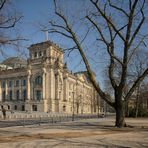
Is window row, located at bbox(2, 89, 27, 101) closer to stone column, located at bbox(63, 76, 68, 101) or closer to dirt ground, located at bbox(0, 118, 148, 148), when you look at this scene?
stone column, located at bbox(63, 76, 68, 101)

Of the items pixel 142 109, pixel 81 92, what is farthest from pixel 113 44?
pixel 81 92

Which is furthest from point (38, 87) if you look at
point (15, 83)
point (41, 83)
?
point (15, 83)

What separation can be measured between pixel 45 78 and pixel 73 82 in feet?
71.4

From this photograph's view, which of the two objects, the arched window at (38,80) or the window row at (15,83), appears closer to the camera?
the arched window at (38,80)

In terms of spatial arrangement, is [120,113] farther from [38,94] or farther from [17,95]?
[17,95]

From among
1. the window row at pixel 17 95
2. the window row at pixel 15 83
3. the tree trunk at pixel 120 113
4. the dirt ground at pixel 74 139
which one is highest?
the window row at pixel 15 83

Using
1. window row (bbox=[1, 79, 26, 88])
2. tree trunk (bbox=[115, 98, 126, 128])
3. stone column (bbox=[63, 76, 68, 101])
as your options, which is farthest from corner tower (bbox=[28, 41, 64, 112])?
tree trunk (bbox=[115, 98, 126, 128])

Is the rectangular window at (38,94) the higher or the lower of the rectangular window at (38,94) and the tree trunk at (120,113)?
the higher

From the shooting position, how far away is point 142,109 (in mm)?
66438

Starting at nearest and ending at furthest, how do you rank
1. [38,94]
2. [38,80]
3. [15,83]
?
[38,94] → [38,80] → [15,83]

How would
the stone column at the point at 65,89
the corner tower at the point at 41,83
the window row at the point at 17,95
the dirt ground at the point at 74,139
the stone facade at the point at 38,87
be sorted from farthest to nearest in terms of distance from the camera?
the stone column at the point at 65,89
the window row at the point at 17,95
the stone facade at the point at 38,87
the corner tower at the point at 41,83
the dirt ground at the point at 74,139

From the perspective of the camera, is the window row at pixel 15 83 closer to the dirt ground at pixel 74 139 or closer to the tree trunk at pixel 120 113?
the tree trunk at pixel 120 113

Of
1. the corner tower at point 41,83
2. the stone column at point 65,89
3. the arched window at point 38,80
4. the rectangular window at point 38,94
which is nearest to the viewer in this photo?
the corner tower at point 41,83

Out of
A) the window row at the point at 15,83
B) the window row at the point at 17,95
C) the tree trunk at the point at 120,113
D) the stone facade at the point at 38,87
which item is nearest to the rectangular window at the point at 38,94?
the stone facade at the point at 38,87
